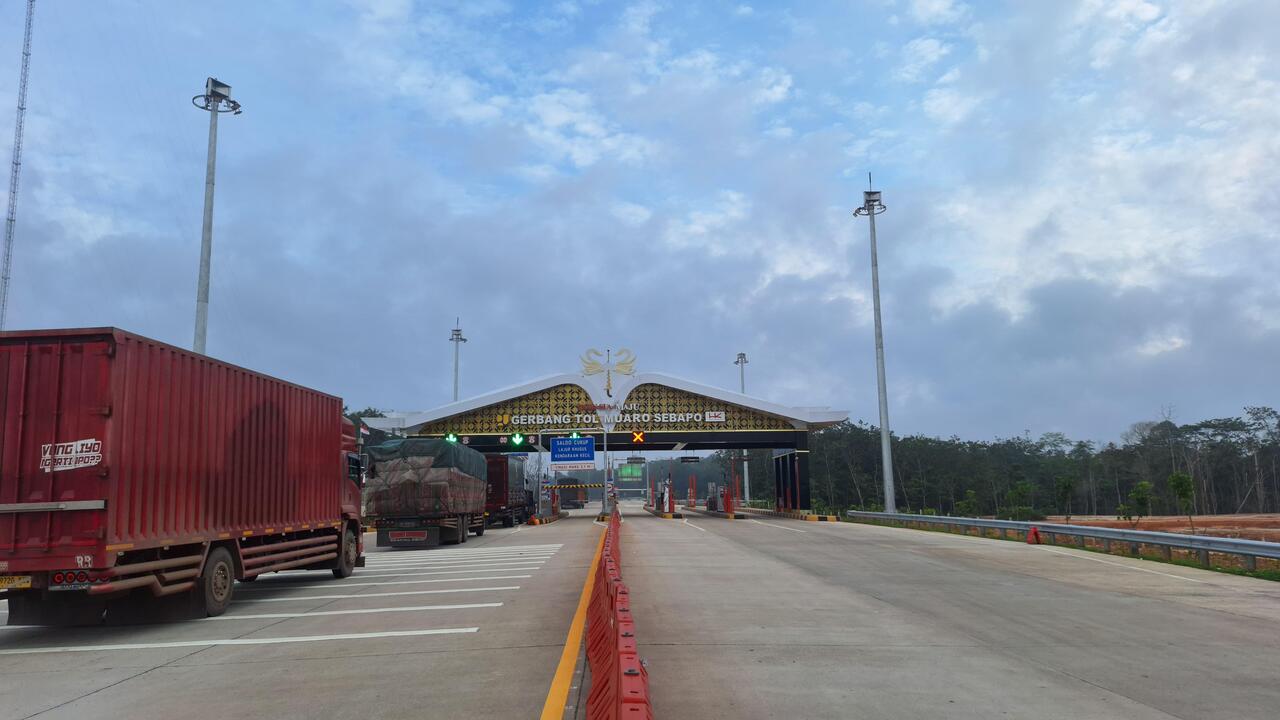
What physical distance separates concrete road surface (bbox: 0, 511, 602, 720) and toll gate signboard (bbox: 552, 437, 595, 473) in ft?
114

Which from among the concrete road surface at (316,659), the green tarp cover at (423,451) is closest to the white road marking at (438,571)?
the concrete road surface at (316,659)

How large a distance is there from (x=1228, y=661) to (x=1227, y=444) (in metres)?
90.6

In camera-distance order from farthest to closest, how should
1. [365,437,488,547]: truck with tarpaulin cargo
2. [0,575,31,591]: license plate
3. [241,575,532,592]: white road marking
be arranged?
[365,437,488,547]: truck with tarpaulin cargo
[241,575,532,592]: white road marking
[0,575,31,591]: license plate

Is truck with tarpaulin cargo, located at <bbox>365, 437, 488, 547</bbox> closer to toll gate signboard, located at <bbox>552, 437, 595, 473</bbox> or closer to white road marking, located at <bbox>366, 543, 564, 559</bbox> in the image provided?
white road marking, located at <bbox>366, 543, 564, 559</bbox>

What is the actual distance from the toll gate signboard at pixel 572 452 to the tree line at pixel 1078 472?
92.0 ft

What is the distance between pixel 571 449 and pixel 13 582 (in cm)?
3997

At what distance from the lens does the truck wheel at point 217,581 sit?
1057 cm

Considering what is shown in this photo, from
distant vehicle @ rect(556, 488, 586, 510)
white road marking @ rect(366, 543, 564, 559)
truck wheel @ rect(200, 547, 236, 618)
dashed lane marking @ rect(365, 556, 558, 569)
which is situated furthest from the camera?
distant vehicle @ rect(556, 488, 586, 510)

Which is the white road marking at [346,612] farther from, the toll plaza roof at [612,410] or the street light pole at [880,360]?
the toll plaza roof at [612,410]

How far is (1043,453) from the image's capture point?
12000cm

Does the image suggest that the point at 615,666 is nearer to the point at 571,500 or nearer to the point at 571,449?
the point at 571,449

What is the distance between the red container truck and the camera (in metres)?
8.75

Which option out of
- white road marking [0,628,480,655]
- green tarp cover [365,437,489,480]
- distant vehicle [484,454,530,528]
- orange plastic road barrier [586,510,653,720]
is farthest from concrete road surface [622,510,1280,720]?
distant vehicle [484,454,530,528]

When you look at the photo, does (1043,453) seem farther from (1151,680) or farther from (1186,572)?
(1151,680)
